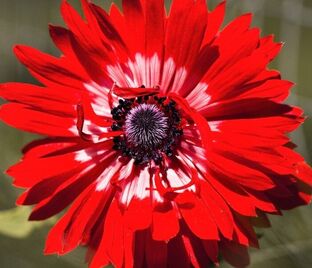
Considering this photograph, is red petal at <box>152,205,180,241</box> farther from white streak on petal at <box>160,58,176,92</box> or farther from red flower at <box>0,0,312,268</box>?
white streak on petal at <box>160,58,176,92</box>

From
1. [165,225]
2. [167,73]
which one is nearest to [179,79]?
[167,73]

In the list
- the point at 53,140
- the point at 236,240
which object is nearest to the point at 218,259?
the point at 236,240

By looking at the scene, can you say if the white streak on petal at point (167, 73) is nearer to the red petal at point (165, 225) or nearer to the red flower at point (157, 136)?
the red flower at point (157, 136)

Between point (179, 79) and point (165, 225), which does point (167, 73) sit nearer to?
point (179, 79)

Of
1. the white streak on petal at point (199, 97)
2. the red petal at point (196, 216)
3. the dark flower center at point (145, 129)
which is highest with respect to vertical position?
the white streak on petal at point (199, 97)

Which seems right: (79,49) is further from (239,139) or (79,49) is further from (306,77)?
(306,77)

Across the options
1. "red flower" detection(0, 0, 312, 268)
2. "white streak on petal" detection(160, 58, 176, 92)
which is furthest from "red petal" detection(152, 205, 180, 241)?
"white streak on petal" detection(160, 58, 176, 92)

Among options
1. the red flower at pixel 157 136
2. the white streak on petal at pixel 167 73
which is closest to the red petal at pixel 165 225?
the red flower at pixel 157 136

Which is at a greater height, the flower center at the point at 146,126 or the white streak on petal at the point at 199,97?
the white streak on petal at the point at 199,97
